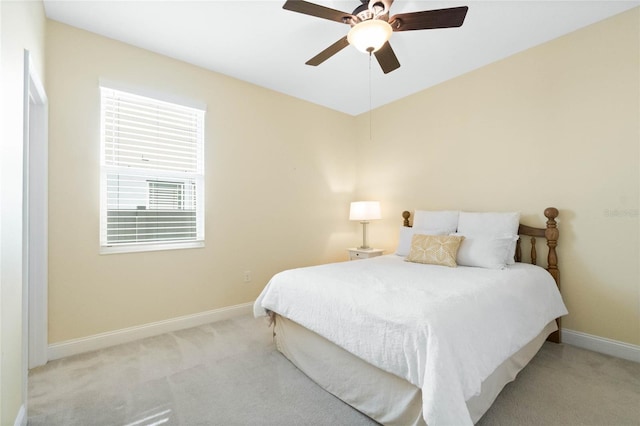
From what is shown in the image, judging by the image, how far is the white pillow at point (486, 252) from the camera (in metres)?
2.51

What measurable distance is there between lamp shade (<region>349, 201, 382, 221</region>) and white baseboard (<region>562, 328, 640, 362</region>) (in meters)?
2.15

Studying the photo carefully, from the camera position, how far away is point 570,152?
2545 mm

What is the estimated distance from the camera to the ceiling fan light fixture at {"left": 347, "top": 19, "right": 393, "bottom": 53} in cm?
179

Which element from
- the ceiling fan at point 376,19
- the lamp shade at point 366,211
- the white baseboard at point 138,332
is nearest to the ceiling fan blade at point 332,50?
the ceiling fan at point 376,19

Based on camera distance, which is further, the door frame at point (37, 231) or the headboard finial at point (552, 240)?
the headboard finial at point (552, 240)

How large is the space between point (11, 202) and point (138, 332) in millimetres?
1726

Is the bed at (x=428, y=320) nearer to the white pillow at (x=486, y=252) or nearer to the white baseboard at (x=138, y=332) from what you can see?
the white pillow at (x=486, y=252)

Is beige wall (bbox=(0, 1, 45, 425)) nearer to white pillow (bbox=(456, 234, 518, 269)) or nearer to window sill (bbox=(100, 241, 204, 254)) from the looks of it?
window sill (bbox=(100, 241, 204, 254))

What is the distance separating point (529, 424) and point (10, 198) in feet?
9.15

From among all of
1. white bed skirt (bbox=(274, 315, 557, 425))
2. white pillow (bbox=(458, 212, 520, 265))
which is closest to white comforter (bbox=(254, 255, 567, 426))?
white bed skirt (bbox=(274, 315, 557, 425))

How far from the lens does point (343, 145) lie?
173 inches

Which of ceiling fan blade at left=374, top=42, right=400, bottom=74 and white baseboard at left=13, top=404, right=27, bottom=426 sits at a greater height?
ceiling fan blade at left=374, top=42, right=400, bottom=74

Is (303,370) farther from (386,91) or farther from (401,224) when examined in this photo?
(386,91)

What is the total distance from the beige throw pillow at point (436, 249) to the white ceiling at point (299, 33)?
1.77 m
